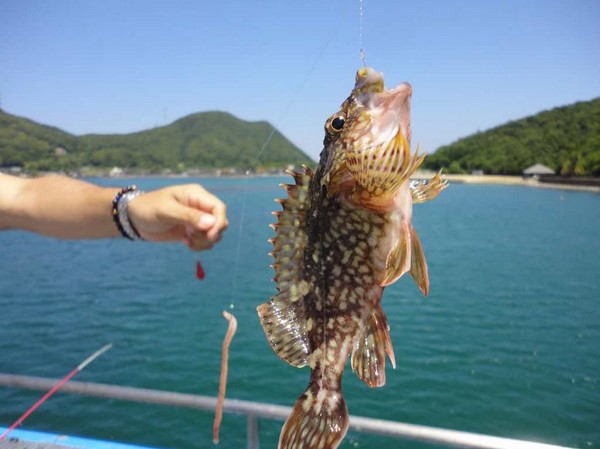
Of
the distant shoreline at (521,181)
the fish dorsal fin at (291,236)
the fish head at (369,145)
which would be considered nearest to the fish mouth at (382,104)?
the fish head at (369,145)

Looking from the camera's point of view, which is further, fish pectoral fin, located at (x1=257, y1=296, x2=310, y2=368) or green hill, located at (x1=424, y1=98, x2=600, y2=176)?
green hill, located at (x1=424, y1=98, x2=600, y2=176)

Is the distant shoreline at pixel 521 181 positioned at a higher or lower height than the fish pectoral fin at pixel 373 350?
higher

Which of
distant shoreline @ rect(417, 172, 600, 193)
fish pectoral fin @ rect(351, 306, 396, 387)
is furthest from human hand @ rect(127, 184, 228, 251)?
distant shoreline @ rect(417, 172, 600, 193)

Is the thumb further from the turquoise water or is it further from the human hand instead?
the turquoise water

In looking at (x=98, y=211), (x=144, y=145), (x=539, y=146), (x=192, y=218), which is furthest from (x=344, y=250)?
(x=539, y=146)

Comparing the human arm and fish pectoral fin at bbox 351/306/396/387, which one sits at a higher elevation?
the human arm

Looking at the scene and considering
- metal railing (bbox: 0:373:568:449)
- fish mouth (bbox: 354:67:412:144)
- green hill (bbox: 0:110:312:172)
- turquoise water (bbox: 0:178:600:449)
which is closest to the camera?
fish mouth (bbox: 354:67:412:144)

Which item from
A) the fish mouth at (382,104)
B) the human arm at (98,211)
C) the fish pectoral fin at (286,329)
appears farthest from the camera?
the human arm at (98,211)

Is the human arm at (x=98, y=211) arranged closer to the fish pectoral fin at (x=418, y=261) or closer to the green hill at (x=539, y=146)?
the fish pectoral fin at (x=418, y=261)

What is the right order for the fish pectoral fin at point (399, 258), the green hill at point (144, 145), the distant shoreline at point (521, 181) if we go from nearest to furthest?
1. the fish pectoral fin at point (399, 258)
2. the green hill at point (144, 145)
3. the distant shoreline at point (521, 181)
